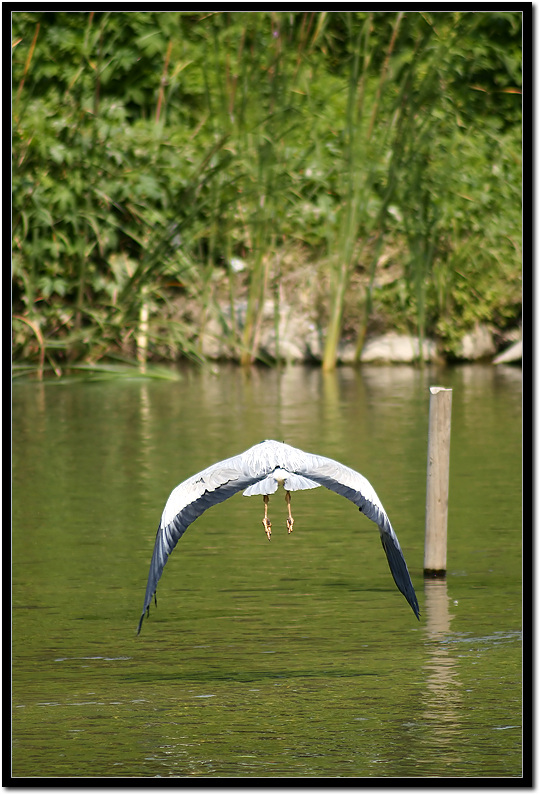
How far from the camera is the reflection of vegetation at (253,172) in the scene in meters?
19.1

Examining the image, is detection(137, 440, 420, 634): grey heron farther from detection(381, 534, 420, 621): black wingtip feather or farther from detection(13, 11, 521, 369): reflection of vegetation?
detection(13, 11, 521, 369): reflection of vegetation

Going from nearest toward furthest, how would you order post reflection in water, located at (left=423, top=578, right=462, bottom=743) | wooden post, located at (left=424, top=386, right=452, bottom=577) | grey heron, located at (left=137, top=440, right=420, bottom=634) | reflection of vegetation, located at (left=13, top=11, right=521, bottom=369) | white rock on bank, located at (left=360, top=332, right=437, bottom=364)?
grey heron, located at (left=137, top=440, right=420, bottom=634), post reflection in water, located at (left=423, top=578, right=462, bottom=743), wooden post, located at (left=424, top=386, right=452, bottom=577), reflection of vegetation, located at (left=13, top=11, right=521, bottom=369), white rock on bank, located at (left=360, top=332, right=437, bottom=364)

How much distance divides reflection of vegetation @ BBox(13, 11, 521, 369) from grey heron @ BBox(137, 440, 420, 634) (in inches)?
433

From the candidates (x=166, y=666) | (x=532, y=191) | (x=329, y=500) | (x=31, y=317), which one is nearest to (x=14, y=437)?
(x=31, y=317)

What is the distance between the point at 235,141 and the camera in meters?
19.7

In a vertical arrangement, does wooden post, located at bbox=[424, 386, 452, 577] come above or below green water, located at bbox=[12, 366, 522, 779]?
above

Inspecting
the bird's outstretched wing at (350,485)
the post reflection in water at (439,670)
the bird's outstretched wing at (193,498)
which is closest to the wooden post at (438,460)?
the post reflection in water at (439,670)

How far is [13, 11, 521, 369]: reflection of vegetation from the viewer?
19094mm

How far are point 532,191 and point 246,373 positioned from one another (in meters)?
13.2

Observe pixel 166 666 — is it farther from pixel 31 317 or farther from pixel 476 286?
pixel 476 286

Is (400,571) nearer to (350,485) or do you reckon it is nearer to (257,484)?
(350,485)

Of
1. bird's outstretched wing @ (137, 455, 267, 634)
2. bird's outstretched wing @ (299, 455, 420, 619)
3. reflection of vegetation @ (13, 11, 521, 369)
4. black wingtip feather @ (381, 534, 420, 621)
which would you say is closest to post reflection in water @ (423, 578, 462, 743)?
black wingtip feather @ (381, 534, 420, 621)

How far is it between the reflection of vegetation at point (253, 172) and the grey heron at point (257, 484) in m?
11.0

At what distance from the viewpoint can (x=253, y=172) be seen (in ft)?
63.7
